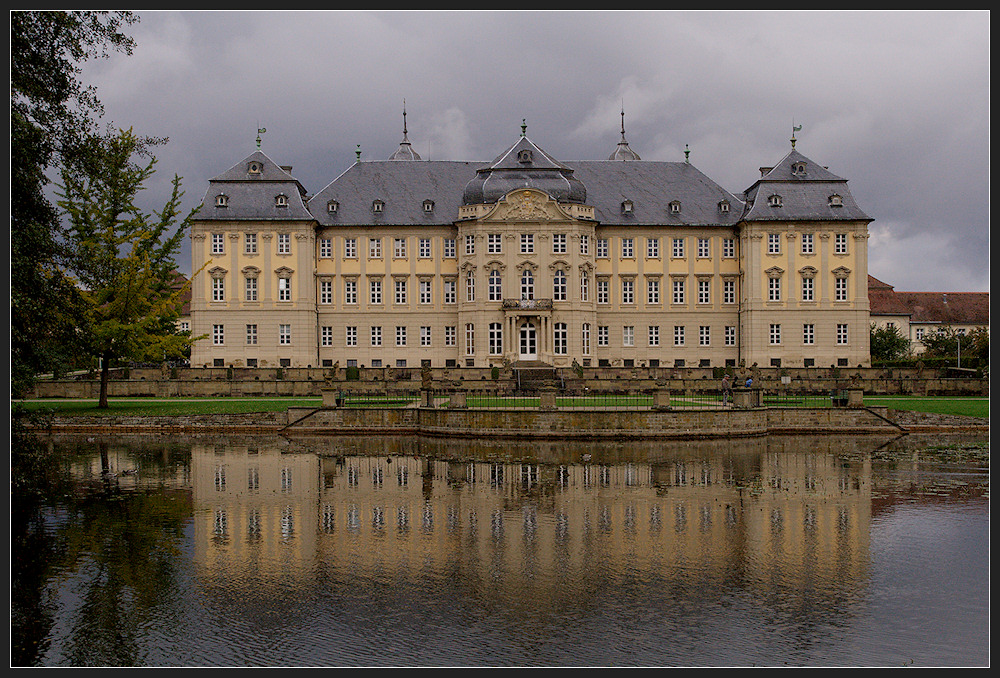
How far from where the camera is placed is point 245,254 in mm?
67375

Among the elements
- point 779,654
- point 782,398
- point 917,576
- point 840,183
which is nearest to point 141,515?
point 779,654

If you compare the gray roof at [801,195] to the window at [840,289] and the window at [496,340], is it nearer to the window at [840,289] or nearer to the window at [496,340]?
the window at [840,289]

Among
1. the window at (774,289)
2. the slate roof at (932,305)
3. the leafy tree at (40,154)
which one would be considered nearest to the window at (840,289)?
the window at (774,289)

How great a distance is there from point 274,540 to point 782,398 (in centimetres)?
3434

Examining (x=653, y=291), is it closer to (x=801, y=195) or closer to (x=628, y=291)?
(x=628, y=291)

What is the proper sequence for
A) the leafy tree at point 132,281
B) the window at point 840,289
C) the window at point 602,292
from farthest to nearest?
the window at point 602,292 → the window at point 840,289 → the leafy tree at point 132,281

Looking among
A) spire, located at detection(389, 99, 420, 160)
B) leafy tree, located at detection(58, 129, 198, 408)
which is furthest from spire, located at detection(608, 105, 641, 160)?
leafy tree, located at detection(58, 129, 198, 408)

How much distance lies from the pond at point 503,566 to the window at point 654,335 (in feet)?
141

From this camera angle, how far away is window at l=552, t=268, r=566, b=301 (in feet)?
219

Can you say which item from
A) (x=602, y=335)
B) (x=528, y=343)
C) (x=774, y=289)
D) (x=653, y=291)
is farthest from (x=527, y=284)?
(x=774, y=289)

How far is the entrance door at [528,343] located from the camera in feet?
218

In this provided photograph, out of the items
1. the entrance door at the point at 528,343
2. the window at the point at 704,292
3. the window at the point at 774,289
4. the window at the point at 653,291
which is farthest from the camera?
the window at the point at 704,292

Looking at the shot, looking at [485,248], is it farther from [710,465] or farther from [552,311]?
[710,465]

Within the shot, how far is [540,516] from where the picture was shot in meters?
19.1
